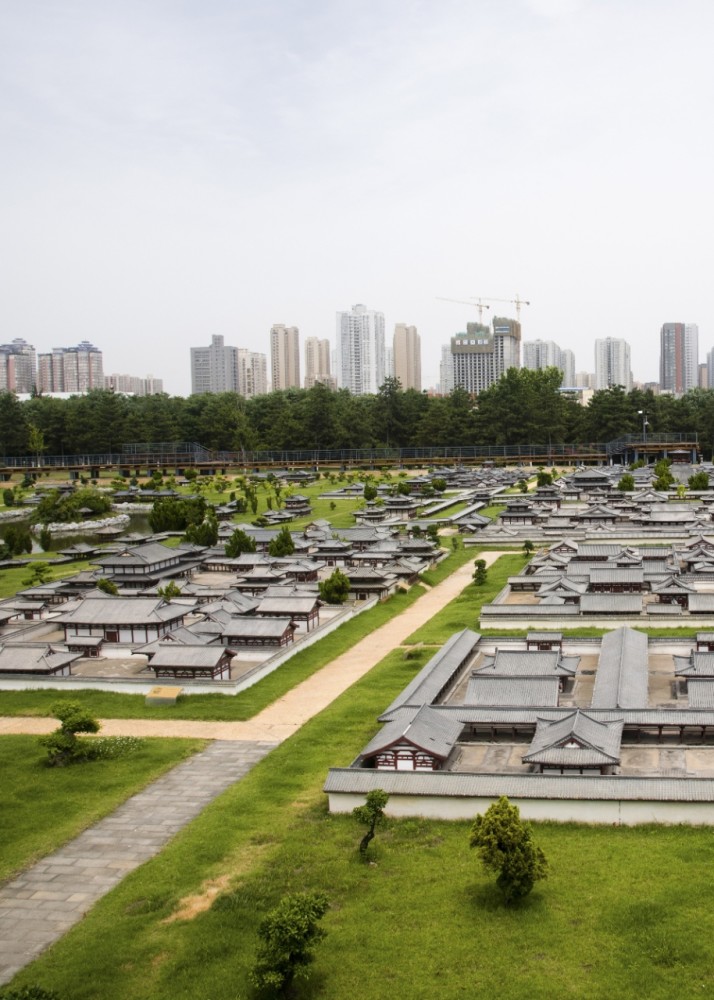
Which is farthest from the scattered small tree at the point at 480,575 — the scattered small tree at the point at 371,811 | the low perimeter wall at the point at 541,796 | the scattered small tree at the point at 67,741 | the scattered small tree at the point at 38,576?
the scattered small tree at the point at 371,811

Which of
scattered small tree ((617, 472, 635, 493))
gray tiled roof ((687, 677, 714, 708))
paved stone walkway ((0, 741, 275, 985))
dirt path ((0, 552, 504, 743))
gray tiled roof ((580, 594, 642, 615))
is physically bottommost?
paved stone walkway ((0, 741, 275, 985))

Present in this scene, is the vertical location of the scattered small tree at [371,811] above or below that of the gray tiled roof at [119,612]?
below

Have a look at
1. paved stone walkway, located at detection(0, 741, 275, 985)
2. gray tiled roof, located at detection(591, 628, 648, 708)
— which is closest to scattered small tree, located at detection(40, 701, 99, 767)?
paved stone walkway, located at detection(0, 741, 275, 985)

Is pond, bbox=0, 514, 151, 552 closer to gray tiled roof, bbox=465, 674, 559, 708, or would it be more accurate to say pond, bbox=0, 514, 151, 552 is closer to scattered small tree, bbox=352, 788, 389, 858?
gray tiled roof, bbox=465, 674, 559, 708

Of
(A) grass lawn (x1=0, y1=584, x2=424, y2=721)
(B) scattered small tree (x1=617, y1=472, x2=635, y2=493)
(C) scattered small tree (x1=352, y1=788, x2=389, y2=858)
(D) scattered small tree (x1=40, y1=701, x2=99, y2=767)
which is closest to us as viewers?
(C) scattered small tree (x1=352, y1=788, x2=389, y2=858)

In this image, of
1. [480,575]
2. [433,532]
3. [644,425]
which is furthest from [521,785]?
[644,425]

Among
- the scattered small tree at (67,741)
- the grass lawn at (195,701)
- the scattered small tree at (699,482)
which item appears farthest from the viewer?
the scattered small tree at (699,482)

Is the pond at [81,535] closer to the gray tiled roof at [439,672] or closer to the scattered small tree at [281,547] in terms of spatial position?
the scattered small tree at [281,547]

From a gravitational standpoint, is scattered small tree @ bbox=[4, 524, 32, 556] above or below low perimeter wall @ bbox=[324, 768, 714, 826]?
above

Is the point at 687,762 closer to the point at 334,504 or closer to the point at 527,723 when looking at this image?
the point at 527,723
